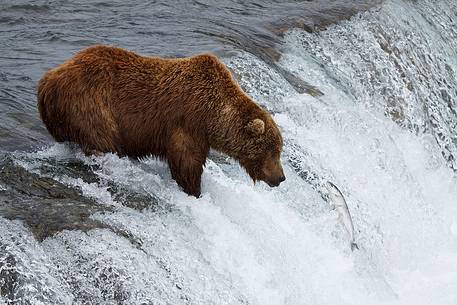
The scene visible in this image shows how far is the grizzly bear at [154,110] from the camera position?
17.4 feet

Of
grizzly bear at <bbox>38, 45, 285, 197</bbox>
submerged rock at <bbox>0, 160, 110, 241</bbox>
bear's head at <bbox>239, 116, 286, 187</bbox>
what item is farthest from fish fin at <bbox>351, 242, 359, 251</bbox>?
submerged rock at <bbox>0, 160, 110, 241</bbox>

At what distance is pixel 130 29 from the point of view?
912 centimetres

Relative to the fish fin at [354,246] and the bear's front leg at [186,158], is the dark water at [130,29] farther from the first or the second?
the fish fin at [354,246]

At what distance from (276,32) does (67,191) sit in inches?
197

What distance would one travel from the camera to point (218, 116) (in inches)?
217

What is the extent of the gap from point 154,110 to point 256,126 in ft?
2.12

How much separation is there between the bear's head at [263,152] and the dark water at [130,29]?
5.69ft

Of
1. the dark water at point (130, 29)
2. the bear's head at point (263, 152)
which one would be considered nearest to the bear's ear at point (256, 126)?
the bear's head at point (263, 152)

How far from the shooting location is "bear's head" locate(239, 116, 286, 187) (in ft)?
18.2

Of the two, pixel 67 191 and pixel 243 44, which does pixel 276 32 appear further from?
pixel 67 191

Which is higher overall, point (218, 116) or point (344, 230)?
point (218, 116)

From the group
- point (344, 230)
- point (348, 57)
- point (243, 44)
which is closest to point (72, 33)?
point (243, 44)

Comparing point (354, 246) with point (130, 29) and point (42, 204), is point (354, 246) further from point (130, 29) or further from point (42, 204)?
point (130, 29)

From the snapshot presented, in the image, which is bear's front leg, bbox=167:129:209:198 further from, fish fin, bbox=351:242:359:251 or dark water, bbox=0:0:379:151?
fish fin, bbox=351:242:359:251
